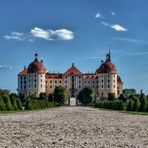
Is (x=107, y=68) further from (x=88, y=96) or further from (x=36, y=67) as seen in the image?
(x=88, y=96)

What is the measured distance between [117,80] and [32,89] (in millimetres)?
34944

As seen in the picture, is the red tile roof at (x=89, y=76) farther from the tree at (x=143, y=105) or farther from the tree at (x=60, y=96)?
the tree at (x=143, y=105)

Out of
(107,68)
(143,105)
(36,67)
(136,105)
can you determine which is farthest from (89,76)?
(143,105)

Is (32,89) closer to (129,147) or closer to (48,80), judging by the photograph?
(48,80)

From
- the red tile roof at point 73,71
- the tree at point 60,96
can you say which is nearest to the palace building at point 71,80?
the red tile roof at point 73,71

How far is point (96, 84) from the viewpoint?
543 feet

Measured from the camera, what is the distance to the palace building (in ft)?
522

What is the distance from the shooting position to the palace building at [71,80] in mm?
159000

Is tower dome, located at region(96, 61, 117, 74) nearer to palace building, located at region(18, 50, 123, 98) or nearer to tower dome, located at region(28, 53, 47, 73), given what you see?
palace building, located at region(18, 50, 123, 98)

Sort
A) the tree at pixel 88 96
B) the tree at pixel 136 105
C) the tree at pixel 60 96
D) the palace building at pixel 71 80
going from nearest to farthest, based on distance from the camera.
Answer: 1. the tree at pixel 136 105
2. the tree at pixel 60 96
3. the tree at pixel 88 96
4. the palace building at pixel 71 80

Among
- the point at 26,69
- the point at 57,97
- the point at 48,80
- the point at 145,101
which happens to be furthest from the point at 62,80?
the point at 145,101

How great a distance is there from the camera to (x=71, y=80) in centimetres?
16400

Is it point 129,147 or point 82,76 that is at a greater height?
point 82,76

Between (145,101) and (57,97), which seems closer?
(145,101)
